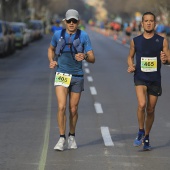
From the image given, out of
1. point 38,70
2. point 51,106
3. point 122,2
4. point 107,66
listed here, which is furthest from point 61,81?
point 122,2

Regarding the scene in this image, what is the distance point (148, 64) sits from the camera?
891cm

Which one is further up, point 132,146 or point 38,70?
point 132,146

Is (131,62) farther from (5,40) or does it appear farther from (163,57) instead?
(5,40)

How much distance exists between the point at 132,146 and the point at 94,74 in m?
14.0

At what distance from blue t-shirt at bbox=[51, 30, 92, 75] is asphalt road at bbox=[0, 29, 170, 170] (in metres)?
1.03

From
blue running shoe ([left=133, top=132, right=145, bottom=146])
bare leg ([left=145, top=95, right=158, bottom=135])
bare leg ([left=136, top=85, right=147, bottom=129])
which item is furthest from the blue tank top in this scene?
blue running shoe ([left=133, top=132, right=145, bottom=146])

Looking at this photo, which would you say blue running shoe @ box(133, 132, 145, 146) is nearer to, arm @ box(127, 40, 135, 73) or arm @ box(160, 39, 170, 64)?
arm @ box(127, 40, 135, 73)

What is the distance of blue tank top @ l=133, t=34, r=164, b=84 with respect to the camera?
8.91m

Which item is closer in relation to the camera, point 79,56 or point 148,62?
point 79,56

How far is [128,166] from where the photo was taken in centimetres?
790

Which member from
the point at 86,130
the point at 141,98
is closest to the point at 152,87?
the point at 141,98

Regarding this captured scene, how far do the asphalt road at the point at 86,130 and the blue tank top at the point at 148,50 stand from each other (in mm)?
933

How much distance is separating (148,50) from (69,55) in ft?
3.28

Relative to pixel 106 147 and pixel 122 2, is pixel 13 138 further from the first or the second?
pixel 122 2
